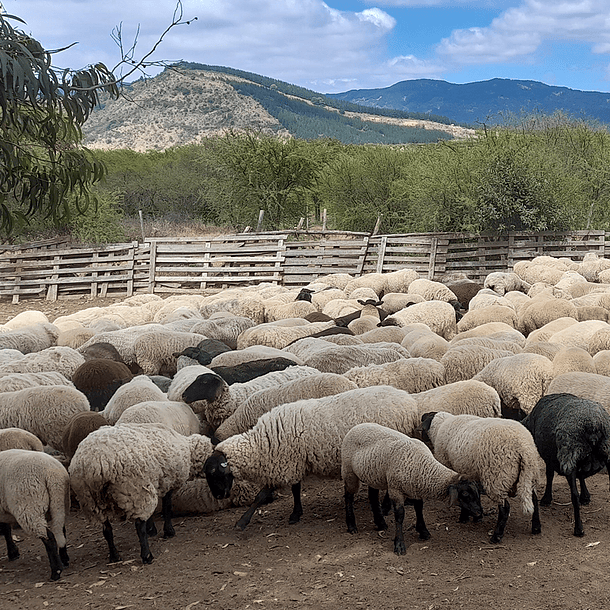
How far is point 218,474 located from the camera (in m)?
5.66

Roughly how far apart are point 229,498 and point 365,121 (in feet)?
528

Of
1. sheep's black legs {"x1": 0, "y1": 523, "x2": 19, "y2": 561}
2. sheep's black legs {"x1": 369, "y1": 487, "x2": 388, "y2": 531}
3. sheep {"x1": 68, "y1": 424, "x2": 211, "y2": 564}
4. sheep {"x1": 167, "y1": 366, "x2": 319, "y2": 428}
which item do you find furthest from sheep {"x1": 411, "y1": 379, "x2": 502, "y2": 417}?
sheep's black legs {"x1": 0, "y1": 523, "x2": 19, "y2": 561}

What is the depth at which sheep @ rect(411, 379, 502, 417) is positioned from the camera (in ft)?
20.2

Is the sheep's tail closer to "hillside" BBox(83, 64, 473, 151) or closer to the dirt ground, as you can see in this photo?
the dirt ground

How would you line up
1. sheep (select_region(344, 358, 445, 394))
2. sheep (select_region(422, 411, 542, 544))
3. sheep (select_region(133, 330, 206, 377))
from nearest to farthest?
1. sheep (select_region(422, 411, 542, 544))
2. sheep (select_region(344, 358, 445, 394))
3. sheep (select_region(133, 330, 206, 377))

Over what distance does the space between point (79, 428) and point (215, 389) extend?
52.2 inches

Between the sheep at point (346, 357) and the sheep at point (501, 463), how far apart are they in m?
2.91

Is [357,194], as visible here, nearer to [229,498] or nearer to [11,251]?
[11,251]

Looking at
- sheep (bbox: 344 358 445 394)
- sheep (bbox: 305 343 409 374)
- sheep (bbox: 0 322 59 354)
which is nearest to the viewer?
sheep (bbox: 344 358 445 394)

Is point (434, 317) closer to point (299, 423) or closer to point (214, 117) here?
point (299, 423)

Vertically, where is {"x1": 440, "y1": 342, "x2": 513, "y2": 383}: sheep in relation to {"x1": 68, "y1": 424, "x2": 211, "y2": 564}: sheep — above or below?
above

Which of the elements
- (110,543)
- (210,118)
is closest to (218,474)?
(110,543)

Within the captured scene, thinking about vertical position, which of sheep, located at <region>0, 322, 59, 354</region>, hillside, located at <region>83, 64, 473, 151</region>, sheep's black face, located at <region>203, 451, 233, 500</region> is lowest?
sheep's black face, located at <region>203, 451, 233, 500</region>

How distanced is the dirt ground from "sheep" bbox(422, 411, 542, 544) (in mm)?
292
